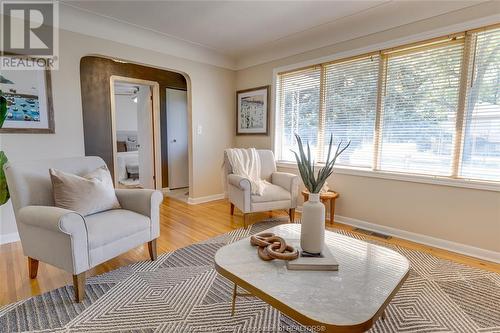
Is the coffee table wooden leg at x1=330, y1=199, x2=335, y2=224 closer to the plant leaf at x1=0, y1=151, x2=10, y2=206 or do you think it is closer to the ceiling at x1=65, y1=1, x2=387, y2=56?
the ceiling at x1=65, y1=1, x2=387, y2=56

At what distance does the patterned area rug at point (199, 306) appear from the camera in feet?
4.82

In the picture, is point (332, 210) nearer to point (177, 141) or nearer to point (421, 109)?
point (421, 109)

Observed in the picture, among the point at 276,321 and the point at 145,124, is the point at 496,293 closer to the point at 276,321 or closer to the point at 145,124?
the point at 276,321

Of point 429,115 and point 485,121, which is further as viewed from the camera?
point 429,115

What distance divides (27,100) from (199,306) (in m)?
2.57

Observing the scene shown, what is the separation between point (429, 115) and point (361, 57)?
0.99 metres

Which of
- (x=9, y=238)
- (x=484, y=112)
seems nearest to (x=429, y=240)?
(x=484, y=112)

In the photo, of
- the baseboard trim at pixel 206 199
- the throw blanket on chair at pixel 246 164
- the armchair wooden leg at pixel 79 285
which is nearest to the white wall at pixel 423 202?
the throw blanket on chair at pixel 246 164

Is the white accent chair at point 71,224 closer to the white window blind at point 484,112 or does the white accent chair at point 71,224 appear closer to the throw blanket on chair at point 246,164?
the throw blanket on chair at point 246,164

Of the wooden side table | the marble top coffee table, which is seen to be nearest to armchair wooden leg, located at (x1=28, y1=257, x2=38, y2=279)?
the marble top coffee table

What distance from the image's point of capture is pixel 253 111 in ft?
13.7

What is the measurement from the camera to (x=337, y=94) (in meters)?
3.22

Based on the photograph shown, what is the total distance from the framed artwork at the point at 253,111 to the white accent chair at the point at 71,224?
2.32 meters

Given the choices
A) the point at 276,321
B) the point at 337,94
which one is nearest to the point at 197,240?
the point at 276,321
